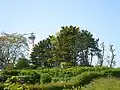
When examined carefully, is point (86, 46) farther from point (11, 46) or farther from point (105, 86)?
point (105, 86)

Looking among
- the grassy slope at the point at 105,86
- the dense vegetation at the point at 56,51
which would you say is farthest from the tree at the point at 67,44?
the grassy slope at the point at 105,86

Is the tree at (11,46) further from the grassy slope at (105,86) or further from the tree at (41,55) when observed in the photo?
the grassy slope at (105,86)

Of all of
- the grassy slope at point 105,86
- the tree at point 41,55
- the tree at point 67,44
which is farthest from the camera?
the tree at point 41,55

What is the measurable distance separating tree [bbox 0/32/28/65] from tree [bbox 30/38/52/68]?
10.6ft

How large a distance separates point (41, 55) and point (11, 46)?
602 centimetres

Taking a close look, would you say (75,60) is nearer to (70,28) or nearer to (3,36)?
(70,28)

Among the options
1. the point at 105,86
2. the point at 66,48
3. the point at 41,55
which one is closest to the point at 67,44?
the point at 66,48

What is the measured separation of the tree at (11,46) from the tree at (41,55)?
3.22 meters

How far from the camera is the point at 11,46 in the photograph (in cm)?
5744

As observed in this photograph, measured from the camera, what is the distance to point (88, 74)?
26.2m

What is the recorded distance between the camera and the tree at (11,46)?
5541 centimetres

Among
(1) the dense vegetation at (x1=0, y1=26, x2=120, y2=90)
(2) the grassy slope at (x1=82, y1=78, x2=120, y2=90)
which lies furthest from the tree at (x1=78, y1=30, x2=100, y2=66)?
(2) the grassy slope at (x1=82, y1=78, x2=120, y2=90)

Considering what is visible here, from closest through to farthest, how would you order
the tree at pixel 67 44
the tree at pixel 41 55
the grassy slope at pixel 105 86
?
the grassy slope at pixel 105 86 → the tree at pixel 67 44 → the tree at pixel 41 55

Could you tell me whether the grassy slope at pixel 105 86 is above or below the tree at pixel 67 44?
below
